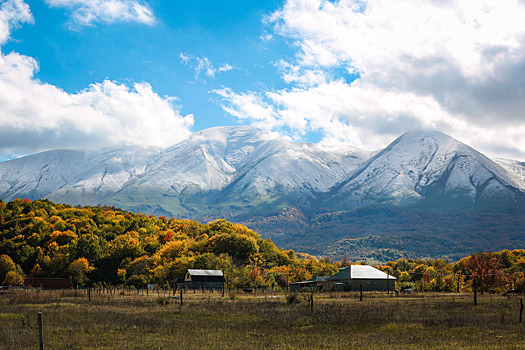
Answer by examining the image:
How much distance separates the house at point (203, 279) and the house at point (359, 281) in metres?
23.3

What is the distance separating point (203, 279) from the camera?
9531 centimetres

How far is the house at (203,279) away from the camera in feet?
307

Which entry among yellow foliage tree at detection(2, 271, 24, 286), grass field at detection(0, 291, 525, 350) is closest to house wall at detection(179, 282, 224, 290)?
yellow foliage tree at detection(2, 271, 24, 286)

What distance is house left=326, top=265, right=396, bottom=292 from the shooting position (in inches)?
3856

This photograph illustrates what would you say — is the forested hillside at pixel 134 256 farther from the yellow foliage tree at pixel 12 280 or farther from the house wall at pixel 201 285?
the house wall at pixel 201 285

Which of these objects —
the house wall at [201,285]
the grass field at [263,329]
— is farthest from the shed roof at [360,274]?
the grass field at [263,329]

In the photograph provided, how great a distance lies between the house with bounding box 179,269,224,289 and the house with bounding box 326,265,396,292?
23.3 metres

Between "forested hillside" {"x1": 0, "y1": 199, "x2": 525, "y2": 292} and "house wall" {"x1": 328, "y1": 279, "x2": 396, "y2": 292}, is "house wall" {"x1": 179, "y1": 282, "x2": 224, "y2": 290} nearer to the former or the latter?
"forested hillside" {"x1": 0, "y1": 199, "x2": 525, "y2": 292}

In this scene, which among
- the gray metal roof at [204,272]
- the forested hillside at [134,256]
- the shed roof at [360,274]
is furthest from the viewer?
the forested hillside at [134,256]

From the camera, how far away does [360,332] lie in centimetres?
2725

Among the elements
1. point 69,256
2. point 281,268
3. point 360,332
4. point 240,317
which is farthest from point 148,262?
point 360,332

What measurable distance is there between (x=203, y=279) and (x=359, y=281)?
1255 inches

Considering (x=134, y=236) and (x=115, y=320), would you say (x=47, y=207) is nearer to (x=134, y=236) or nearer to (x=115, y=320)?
(x=134, y=236)

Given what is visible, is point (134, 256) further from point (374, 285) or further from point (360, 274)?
point (374, 285)
